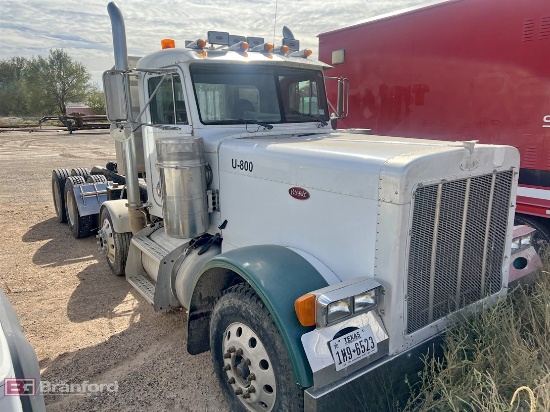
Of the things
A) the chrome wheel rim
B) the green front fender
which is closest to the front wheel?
the chrome wheel rim

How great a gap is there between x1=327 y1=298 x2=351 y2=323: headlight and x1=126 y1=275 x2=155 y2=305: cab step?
89.1 inches

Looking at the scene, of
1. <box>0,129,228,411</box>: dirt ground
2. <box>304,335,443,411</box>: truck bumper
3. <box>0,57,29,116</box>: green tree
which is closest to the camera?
<box>304,335,443,411</box>: truck bumper

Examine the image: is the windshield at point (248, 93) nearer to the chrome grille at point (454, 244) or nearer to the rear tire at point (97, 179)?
the chrome grille at point (454, 244)

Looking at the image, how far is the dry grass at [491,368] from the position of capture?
85.5 inches

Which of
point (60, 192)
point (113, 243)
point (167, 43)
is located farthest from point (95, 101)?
point (167, 43)

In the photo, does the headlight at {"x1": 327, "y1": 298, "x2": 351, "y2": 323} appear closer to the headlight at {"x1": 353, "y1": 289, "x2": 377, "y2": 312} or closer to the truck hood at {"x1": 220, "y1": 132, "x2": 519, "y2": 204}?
the headlight at {"x1": 353, "y1": 289, "x2": 377, "y2": 312}

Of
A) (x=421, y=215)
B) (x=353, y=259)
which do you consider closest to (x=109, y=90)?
(x=353, y=259)

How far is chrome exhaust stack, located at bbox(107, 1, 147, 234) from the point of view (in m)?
4.09

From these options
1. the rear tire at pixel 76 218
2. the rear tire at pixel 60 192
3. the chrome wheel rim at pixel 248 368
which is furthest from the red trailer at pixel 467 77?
the rear tire at pixel 60 192

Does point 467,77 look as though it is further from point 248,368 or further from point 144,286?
point 144,286

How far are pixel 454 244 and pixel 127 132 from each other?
313 centimetres

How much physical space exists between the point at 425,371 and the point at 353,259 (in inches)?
28.1

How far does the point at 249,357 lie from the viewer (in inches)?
104

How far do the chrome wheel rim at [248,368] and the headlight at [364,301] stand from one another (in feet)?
2.04
